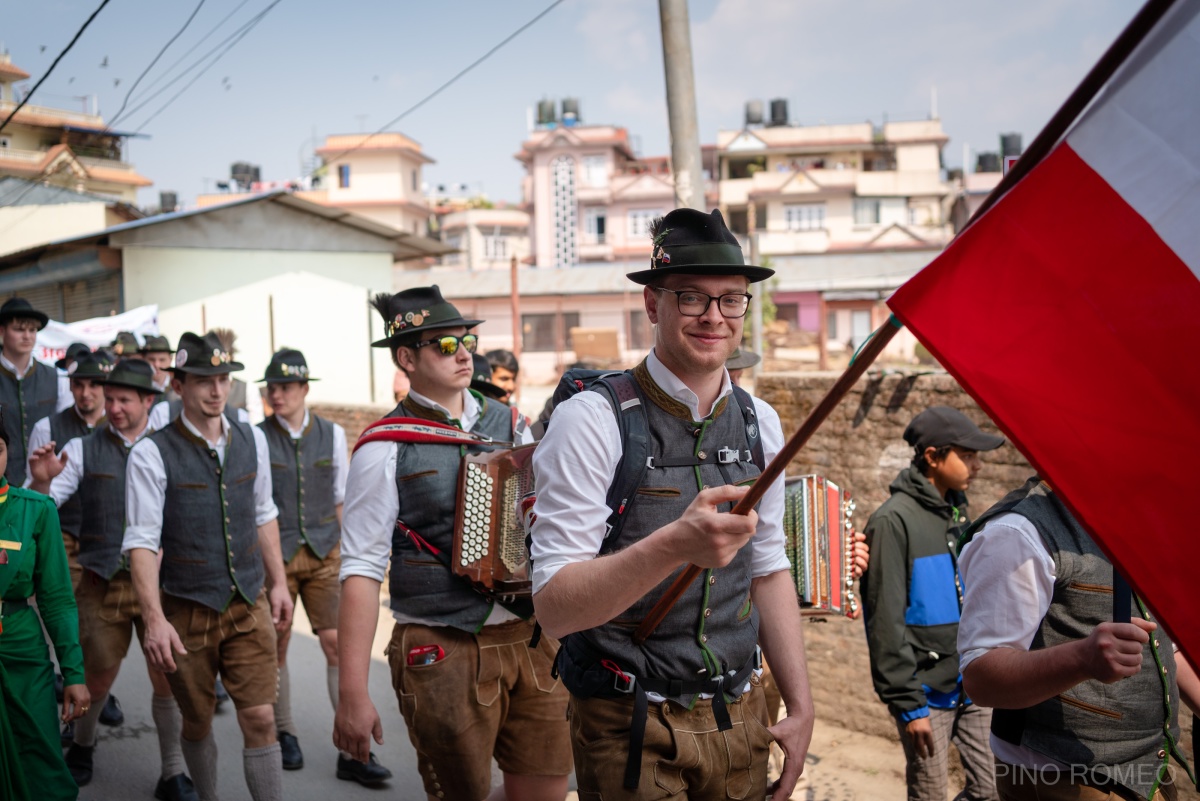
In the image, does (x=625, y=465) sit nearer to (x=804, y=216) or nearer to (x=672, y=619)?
(x=672, y=619)

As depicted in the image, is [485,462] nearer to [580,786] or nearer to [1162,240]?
[580,786]

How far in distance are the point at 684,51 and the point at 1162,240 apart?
5.09m

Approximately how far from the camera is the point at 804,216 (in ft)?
184

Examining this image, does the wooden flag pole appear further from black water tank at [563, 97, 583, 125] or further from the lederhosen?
black water tank at [563, 97, 583, 125]

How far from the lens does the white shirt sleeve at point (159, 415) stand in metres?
8.39

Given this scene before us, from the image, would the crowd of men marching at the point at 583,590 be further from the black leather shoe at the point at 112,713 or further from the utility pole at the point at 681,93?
the utility pole at the point at 681,93

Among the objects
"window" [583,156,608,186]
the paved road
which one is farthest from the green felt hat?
"window" [583,156,608,186]

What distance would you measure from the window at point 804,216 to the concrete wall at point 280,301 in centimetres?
3545

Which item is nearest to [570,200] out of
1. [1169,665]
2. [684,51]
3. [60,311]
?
[60,311]

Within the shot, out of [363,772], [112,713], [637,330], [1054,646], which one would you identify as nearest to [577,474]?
[1054,646]

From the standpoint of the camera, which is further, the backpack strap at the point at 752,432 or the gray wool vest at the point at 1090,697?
the backpack strap at the point at 752,432

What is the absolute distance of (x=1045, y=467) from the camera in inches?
Result: 93.2

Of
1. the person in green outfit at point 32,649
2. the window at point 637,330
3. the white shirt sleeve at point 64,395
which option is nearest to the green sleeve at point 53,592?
the person in green outfit at point 32,649

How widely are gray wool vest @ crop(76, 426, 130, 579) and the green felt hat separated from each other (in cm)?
500
